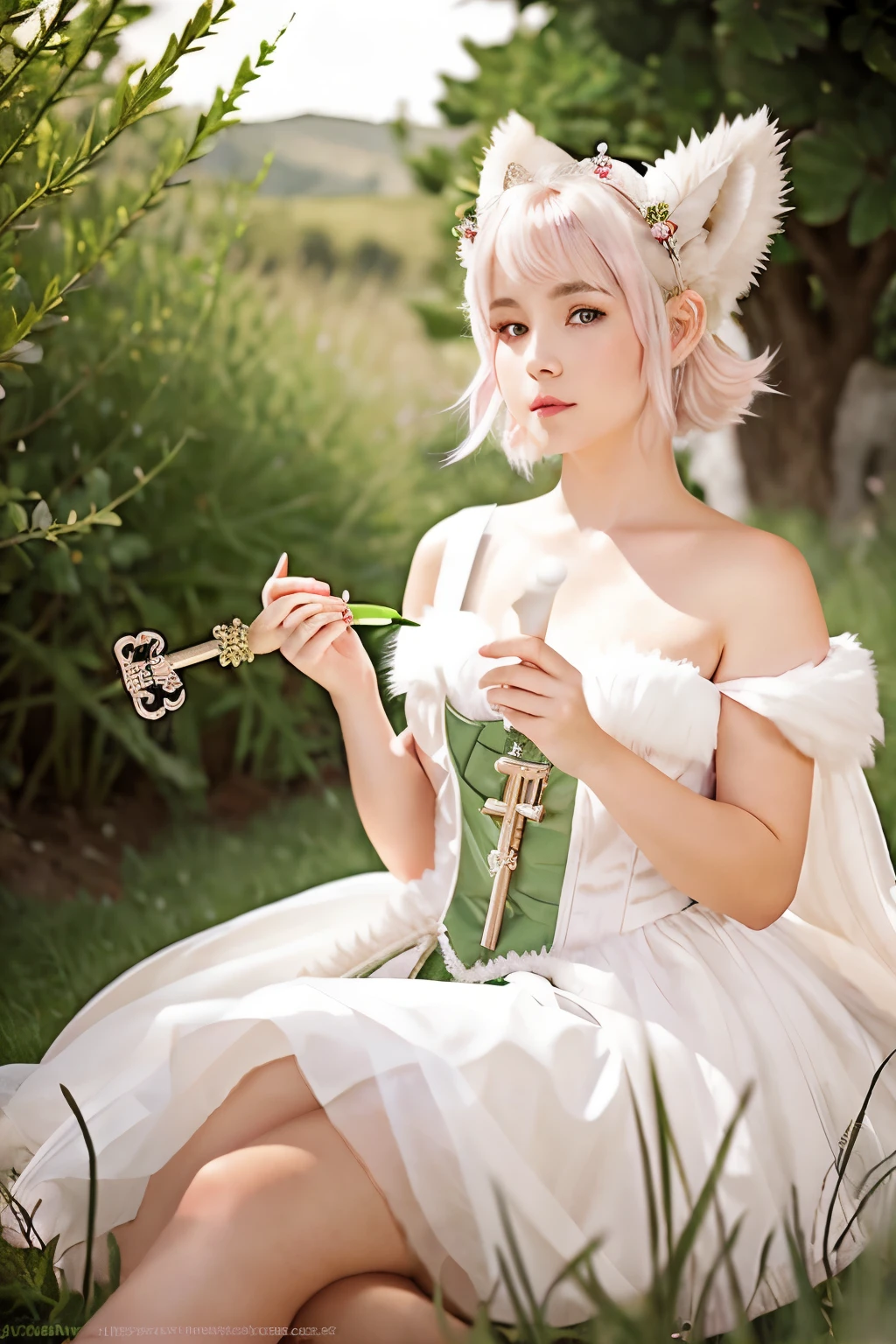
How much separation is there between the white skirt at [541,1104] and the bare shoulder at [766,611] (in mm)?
315

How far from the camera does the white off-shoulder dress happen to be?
3.86ft

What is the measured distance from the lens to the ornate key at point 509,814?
1.42 meters

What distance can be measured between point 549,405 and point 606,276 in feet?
0.51

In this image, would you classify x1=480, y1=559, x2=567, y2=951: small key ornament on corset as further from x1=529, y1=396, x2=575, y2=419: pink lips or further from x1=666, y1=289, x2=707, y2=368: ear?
x1=666, y1=289, x2=707, y2=368: ear

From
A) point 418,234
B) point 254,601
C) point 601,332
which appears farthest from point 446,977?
point 418,234

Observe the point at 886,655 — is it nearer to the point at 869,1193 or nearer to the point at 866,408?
the point at 866,408

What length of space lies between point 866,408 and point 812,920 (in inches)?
117

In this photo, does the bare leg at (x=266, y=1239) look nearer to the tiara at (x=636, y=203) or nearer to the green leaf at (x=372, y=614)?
the green leaf at (x=372, y=614)

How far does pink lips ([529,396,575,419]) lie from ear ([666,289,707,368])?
158 millimetres

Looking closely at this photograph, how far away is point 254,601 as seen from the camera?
138 inches

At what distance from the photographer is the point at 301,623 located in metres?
1.45

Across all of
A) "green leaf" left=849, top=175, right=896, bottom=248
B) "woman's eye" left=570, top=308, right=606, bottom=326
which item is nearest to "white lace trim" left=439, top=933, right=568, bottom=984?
"woman's eye" left=570, top=308, right=606, bottom=326

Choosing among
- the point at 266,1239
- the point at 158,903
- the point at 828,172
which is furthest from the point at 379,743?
the point at 828,172

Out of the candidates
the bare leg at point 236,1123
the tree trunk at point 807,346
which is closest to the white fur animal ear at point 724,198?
the bare leg at point 236,1123
